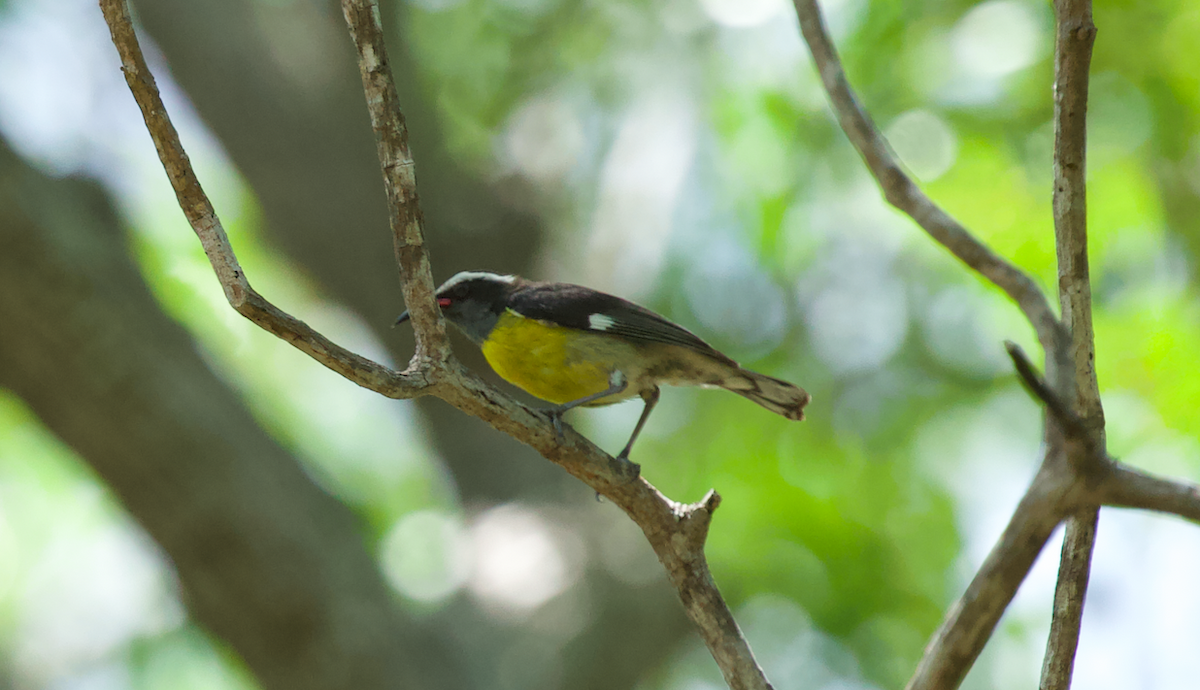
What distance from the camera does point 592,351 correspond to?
3.76 meters

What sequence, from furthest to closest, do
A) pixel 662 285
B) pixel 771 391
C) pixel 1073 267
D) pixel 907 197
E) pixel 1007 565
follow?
pixel 662 285
pixel 771 391
pixel 907 197
pixel 1073 267
pixel 1007 565

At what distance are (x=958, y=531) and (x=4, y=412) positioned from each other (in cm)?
873

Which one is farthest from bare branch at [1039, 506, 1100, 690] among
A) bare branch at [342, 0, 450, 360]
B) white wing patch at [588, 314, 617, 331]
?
white wing patch at [588, 314, 617, 331]

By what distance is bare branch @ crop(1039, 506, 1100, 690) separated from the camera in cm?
201

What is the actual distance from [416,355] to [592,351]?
1.46m

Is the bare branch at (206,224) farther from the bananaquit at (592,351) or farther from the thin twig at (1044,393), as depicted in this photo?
the bananaquit at (592,351)

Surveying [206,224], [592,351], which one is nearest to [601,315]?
[592,351]

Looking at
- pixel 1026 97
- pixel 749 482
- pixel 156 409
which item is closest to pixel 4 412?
pixel 156 409

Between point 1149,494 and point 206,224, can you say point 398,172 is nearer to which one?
point 206,224

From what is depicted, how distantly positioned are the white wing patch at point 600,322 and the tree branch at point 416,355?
44.7 inches

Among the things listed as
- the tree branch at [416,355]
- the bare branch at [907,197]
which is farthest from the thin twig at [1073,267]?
the tree branch at [416,355]

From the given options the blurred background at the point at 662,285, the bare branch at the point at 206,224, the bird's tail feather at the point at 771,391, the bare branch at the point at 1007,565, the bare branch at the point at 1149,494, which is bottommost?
the bare branch at the point at 1007,565

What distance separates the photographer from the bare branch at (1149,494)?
146 cm

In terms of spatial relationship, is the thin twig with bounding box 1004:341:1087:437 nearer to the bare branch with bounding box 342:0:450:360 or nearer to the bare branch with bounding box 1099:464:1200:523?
the bare branch with bounding box 1099:464:1200:523
